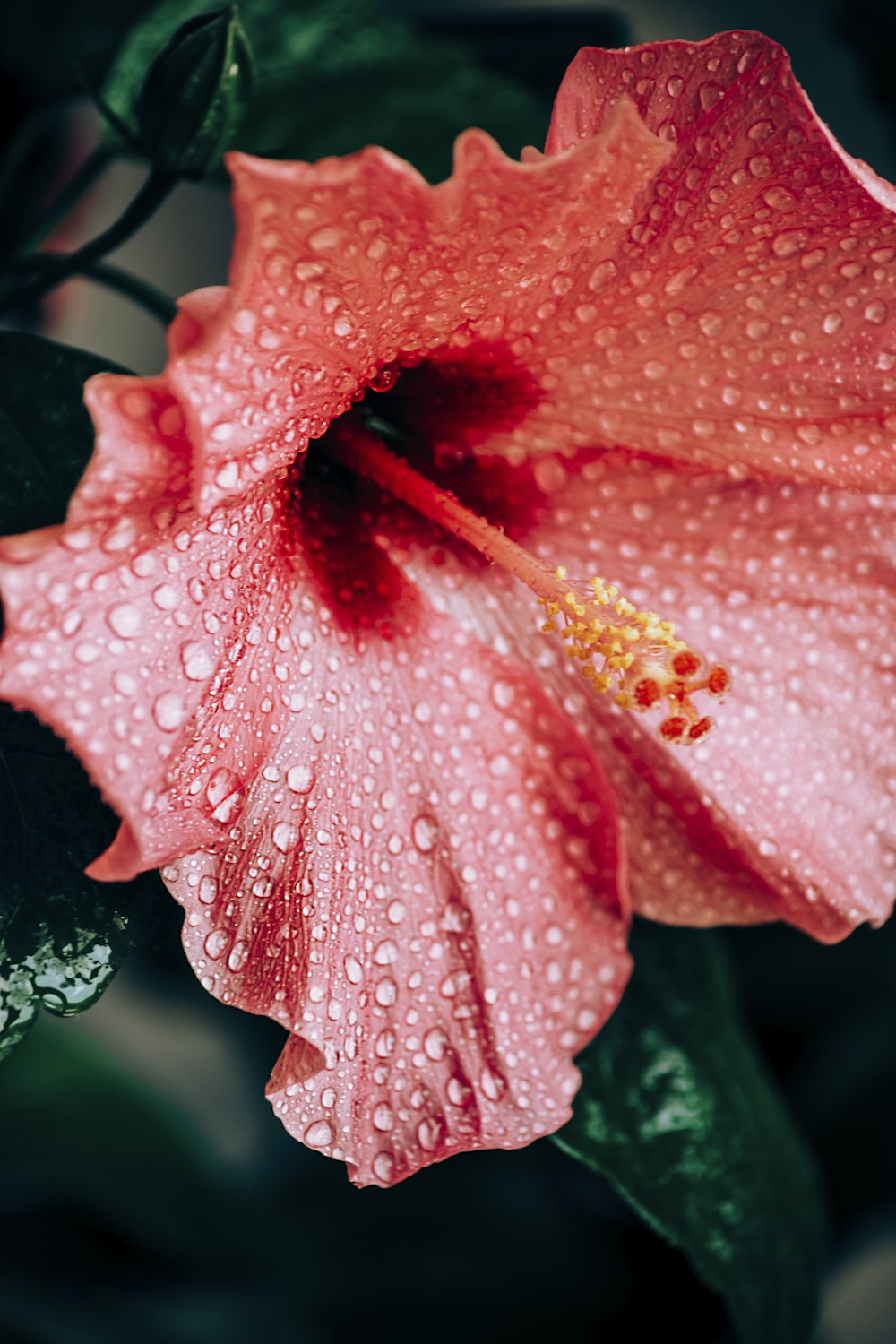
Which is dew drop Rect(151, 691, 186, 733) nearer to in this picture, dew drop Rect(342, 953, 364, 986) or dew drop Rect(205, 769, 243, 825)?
dew drop Rect(205, 769, 243, 825)

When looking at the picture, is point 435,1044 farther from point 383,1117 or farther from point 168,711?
point 168,711

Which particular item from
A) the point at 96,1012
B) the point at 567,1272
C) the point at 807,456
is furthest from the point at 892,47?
the point at 96,1012

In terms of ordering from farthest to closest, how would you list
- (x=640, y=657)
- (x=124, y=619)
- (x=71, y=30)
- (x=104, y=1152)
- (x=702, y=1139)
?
(x=104, y=1152)
(x=71, y=30)
(x=702, y=1139)
(x=640, y=657)
(x=124, y=619)

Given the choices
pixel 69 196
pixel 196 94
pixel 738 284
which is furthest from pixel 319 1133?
pixel 69 196

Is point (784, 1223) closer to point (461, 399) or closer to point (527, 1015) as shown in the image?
point (527, 1015)

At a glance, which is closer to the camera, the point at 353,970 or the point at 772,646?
the point at 353,970

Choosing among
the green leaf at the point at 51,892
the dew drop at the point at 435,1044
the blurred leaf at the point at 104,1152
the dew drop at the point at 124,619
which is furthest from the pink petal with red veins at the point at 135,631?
the blurred leaf at the point at 104,1152

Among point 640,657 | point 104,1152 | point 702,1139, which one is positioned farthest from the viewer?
point 104,1152
